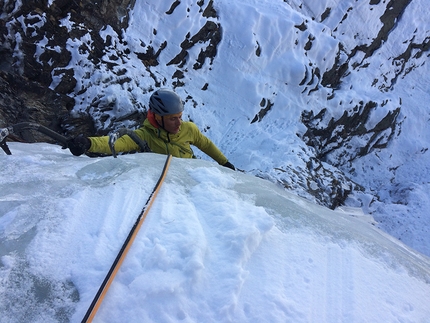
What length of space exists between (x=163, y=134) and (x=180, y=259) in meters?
2.05

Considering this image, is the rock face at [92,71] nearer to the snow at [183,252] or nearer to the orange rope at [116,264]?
the snow at [183,252]

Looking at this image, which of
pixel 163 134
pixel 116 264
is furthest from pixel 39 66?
pixel 116 264

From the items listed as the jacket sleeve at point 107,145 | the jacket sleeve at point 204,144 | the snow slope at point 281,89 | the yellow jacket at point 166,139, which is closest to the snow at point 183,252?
the jacket sleeve at point 107,145

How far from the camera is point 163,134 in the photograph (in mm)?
3158

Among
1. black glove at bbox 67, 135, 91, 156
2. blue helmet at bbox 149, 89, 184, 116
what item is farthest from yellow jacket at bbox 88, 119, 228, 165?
black glove at bbox 67, 135, 91, 156

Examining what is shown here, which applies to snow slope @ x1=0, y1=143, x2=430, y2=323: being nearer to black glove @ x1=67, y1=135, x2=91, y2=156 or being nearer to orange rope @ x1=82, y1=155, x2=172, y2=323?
orange rope @ x1=82, y1=155, x2=172, y2=323

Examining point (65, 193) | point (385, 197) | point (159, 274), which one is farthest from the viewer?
point (385, 197)

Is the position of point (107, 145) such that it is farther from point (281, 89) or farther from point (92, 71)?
point (281, 89)

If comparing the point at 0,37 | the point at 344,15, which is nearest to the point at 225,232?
the point at 0,37

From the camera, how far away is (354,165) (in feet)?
30.8

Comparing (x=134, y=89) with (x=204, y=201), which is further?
(x=134, y=89)

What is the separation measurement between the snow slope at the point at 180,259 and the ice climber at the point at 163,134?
615 mm

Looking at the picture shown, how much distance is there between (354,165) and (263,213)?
29.0ft

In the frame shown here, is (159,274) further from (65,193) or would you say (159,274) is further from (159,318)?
(65,193)
